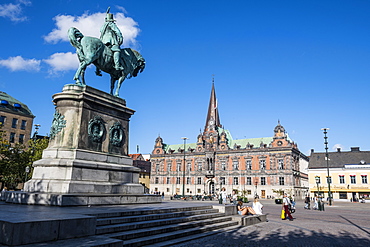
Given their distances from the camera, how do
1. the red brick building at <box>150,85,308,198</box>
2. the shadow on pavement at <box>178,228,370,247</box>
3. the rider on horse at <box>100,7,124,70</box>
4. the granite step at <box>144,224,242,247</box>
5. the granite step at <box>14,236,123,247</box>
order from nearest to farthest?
1. the granite step at <box>14,236,123,247</box>
2. the granite step at <box>144,224,242,247</box>
3. the shadow on pavement at <box>178,228,370,247</box>
4. the rider on horse at <box>100,7,124,70</box>
5. the red brick building at <box>150,85,308,198</box>

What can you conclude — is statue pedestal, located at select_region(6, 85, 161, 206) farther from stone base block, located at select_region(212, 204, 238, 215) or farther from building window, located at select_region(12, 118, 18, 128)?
building window, located at select_region(12, 118, 18, 128)

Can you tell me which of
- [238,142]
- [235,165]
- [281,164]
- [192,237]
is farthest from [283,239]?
[238,142]

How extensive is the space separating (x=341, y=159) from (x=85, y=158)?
2772 inches

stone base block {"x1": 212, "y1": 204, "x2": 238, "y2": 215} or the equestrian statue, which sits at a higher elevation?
the equestrian statue

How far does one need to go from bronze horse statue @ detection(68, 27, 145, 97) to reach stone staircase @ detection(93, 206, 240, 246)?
758 cm

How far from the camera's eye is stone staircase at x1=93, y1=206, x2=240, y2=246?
8.29 m

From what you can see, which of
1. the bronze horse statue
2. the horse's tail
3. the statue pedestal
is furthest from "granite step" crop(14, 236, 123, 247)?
the horse's tail

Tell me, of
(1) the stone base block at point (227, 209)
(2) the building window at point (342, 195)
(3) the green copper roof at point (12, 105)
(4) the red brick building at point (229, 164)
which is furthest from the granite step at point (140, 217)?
(2) the building window at point (342, 195)

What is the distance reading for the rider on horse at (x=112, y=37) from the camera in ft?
51.7

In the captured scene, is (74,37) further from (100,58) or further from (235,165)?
(235,165)

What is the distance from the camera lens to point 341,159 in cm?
6925

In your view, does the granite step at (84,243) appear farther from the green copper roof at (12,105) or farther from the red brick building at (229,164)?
the green copper roof at (12,105)

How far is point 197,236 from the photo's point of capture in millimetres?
10023

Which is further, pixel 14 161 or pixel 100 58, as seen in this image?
pixel 14 161
